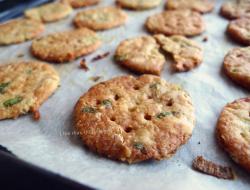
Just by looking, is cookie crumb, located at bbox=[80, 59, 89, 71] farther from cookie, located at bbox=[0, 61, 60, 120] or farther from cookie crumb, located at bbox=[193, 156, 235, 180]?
cookie crumb, located at bbox=[193, 156, 235, 180]

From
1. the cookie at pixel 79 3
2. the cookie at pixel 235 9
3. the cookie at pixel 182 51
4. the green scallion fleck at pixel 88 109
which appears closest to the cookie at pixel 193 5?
the cookie at pixel 235 9

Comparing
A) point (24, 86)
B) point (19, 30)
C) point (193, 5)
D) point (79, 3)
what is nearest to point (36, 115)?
point (24, 86)

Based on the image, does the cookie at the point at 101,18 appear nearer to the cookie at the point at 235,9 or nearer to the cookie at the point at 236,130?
the cookie at the point at 235,9

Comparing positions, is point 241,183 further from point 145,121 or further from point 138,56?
point 138,56

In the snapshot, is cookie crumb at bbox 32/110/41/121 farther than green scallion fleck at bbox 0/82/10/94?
No

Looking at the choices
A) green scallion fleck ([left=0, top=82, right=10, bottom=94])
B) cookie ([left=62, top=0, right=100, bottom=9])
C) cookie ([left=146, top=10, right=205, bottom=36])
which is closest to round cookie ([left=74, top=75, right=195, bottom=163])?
green scallion fleck ([left=0, top=82, right=10, bottom=94])

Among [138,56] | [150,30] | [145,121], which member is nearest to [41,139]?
[145,121]

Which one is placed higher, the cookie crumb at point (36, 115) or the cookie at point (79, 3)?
the cookie crumb at point (36, 115)
